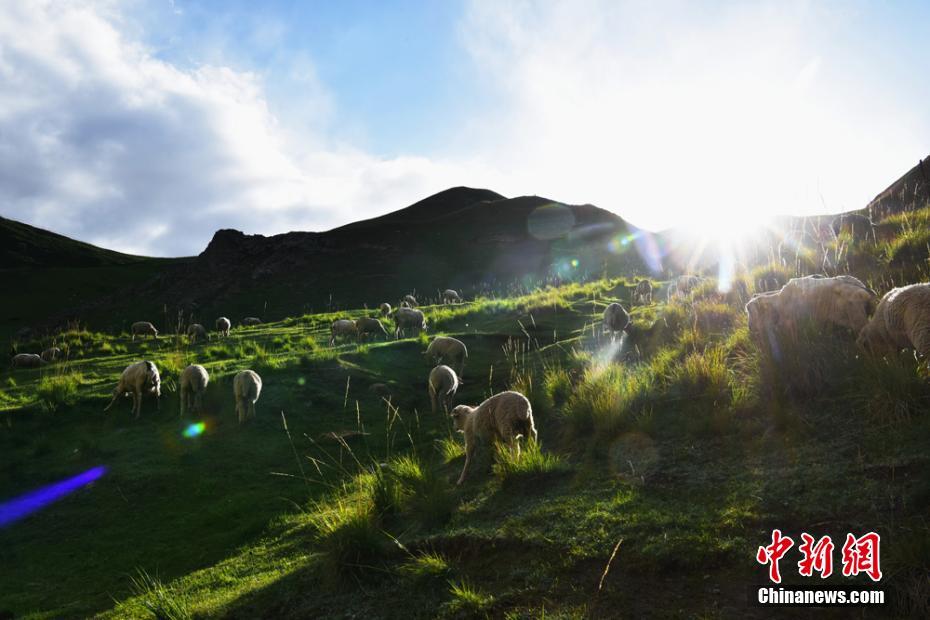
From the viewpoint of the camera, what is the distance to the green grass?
4332 millimetres

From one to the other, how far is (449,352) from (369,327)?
900cm

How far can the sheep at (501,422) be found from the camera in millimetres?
8156

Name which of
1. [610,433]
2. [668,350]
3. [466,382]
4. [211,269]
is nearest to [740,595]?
[610,433]

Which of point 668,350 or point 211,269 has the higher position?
point 211,269

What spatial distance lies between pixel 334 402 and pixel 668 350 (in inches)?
353

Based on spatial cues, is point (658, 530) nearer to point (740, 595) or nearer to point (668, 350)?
point (740, 595)

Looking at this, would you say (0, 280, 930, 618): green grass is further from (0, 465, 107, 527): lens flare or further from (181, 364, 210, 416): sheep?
(181, 364, 210, 416): sheep

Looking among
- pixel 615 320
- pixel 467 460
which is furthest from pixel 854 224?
pixel 467 460

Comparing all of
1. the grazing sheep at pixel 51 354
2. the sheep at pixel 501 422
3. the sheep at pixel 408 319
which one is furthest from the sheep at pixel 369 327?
the sheep at pixel 501 422

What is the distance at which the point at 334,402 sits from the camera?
15156mm

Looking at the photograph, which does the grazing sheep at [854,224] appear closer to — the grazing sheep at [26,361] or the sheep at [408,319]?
the sheep at [408,319]

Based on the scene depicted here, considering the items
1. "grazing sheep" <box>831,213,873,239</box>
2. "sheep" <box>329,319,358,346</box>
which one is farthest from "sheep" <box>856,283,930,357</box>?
"sheep" <box>329,319,358,346</box>

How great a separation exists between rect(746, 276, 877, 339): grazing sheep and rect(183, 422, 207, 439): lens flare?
1218 cm

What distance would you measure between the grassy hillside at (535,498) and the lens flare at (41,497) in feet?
0.73
